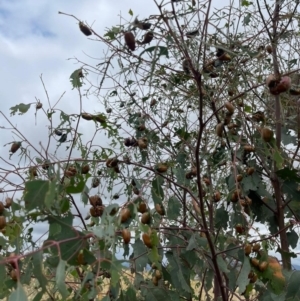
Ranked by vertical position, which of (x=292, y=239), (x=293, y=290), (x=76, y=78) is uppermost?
(x=76, y=78)

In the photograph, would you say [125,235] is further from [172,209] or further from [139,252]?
[172,209]

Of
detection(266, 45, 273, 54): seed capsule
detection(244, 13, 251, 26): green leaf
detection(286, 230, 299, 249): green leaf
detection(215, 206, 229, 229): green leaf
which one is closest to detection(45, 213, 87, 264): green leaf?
detection(215, 206, 229, 229): green leaf

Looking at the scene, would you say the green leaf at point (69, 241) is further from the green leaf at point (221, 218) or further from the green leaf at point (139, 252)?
the green leaf at point (221, 218)

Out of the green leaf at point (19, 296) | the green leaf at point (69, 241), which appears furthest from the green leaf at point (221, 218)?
the green leaf at point (19, 296)

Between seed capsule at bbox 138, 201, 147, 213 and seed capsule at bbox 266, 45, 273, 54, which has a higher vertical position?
seed capsule at bbox 266, 45, 273, 54

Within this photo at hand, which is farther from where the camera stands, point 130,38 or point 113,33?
point 113,33

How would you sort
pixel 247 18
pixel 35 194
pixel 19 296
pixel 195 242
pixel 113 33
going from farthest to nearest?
pixel 247 18, pixel 113 33, pixel 195 242, pixel 35 194, pixel 19 296

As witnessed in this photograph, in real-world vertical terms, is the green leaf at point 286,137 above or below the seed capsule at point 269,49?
below

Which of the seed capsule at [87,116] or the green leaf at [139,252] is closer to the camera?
the green leaf at [139,252]

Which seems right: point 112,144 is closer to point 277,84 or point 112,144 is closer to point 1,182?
point 1,182

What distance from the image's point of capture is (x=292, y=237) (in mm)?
1739

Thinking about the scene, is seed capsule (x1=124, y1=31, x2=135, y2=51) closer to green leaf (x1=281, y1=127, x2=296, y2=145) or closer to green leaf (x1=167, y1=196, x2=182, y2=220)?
green leaf (x1=167, y1=196, x2=182, y2=220)

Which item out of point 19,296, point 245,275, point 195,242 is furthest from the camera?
point 195,242

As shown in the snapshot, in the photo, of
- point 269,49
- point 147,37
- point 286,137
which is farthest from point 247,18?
point 147,37
